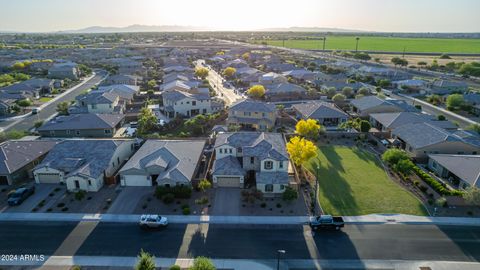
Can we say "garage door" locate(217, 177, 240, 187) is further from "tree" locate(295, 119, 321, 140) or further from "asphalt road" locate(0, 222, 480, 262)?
"tree" locate(295, 119, 321, 140)

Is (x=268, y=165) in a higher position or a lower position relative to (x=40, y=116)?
higher

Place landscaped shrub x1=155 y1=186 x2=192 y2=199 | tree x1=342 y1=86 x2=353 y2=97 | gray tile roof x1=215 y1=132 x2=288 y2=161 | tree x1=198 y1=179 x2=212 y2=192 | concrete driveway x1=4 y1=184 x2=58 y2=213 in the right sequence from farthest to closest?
tree x1=342 y1=86 x2=353 y2=97 → gray tile roof x1=215 y1=132 x2=288 y2=161 → tree x1=198 y1=179 x2=212 y2=192 → landscaped shrub x1=155 y1=186 x2=192 y2=199 → concrete driveway x1=4 y1=184 x2=58 y2=213

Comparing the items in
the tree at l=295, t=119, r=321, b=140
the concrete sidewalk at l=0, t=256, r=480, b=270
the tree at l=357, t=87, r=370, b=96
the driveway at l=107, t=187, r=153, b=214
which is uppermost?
the tree at l=357, t=87, r=370, b=96

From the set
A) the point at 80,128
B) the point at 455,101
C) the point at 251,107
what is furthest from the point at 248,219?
the point at 455,101

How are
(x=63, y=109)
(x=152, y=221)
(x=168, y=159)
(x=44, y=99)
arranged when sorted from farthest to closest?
(x=44, y=99) → (x=63, y=109) → (x=168, y=159) → (x=152, y=221)

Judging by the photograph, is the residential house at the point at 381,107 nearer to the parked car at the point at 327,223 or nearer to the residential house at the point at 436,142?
the residential house at the point at 436,142

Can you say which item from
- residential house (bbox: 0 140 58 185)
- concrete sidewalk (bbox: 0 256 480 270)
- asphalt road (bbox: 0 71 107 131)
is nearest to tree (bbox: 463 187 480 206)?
concrete sidewalk (bbox: 0 256 480 270)

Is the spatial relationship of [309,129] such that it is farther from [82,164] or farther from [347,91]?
[347,91]
